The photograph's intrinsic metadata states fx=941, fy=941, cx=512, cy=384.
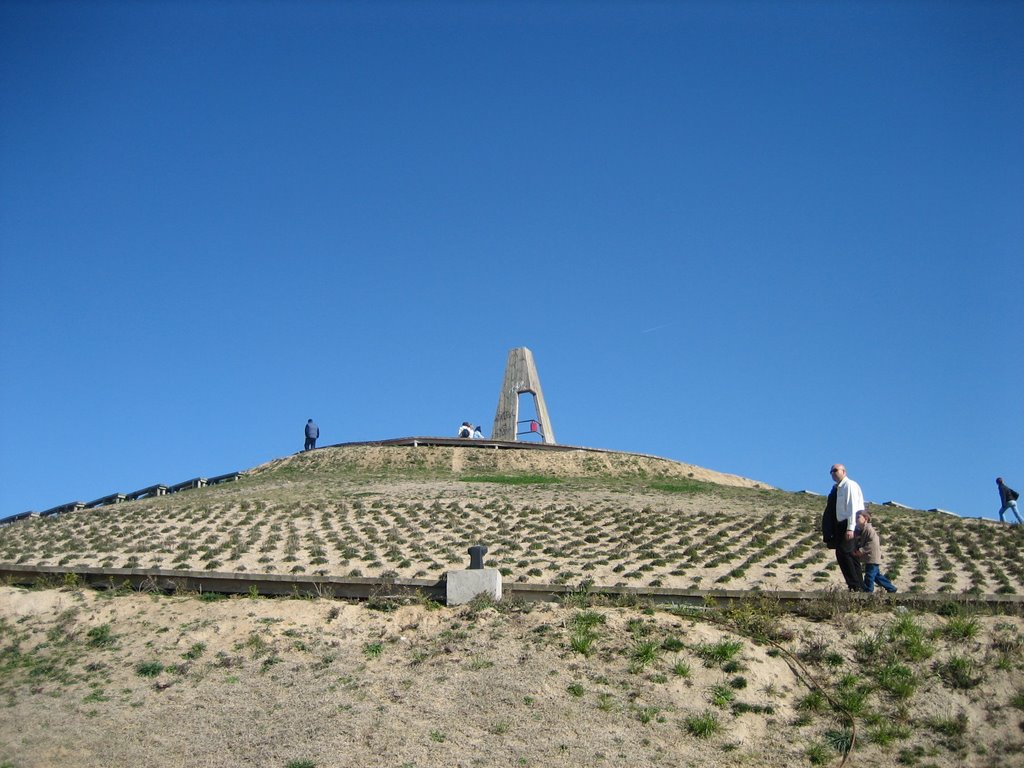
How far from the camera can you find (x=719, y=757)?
918cm

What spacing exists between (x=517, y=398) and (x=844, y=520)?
35.4 meters

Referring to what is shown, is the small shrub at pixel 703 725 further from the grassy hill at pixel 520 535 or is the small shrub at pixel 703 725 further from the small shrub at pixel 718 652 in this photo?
the grassy hill at pixel 520 535

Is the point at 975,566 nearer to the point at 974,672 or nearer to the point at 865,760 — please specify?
the point at 974,672

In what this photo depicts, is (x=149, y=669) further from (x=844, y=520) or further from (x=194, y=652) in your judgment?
(x=844, y=520)

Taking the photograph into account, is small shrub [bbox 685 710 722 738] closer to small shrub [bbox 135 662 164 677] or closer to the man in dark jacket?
small shrub [bbox 135 662 164 677]

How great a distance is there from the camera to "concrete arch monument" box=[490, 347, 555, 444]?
46.5 metres

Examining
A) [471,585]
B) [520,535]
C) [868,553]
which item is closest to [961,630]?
[868,553]

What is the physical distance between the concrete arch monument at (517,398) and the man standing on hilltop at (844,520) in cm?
3441

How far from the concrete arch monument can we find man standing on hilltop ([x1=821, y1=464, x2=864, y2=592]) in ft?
113

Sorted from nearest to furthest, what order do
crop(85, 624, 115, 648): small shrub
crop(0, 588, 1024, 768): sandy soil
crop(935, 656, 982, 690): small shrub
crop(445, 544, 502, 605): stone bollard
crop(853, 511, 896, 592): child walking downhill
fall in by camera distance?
crop(0, 588, 1024, 768): sandy soil
crop(935, 656, 982, 690): small shrub
crop(853, 511, 896, 592): child walking downhill
crop(85, 624, 115, 648): small shrub
crop(445, 544, 502, 605): stone bollard

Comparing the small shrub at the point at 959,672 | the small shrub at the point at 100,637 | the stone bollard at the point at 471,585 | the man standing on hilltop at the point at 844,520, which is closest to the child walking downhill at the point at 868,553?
the man standing on hilltop at the point at 844,520

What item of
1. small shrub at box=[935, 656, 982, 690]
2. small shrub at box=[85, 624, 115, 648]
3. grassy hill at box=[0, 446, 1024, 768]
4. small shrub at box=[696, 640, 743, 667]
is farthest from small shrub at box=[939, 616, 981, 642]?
small shrub at box=[85, 624, 115, 648]

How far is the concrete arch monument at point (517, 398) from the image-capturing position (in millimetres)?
46469

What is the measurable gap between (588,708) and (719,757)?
57.6 inches
